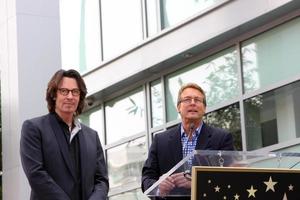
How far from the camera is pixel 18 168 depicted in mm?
9594

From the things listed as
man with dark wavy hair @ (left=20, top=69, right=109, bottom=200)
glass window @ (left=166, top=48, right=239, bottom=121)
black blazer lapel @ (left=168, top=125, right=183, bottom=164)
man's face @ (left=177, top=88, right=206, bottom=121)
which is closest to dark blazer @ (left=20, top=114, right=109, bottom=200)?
man with dark wavy hair @ (left=20, top=69, right=109, bottom=200)

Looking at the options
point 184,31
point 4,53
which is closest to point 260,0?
point 184,31

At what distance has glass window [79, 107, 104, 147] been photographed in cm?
1619

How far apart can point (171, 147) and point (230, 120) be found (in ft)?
22.5

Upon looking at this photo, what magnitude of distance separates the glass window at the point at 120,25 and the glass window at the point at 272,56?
3147 millimetres

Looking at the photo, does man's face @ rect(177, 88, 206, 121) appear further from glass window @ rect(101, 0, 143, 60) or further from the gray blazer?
glass window @ rect(101, 0, 143, 60)

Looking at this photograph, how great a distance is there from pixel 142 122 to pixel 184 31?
8.92 ft

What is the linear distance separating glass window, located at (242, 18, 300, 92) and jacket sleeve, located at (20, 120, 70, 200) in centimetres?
684

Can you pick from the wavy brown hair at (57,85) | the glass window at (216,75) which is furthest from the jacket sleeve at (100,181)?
the glass window at (216,75)

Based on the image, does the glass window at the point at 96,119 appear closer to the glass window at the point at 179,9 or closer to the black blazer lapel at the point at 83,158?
the glass window at the point at 179,9

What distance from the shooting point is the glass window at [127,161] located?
14.8 metres

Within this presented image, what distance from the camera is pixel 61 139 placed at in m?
4.79

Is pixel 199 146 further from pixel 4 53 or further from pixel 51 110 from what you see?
pixel 4 53

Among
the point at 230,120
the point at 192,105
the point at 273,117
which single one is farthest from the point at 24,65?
the point at 192,105
